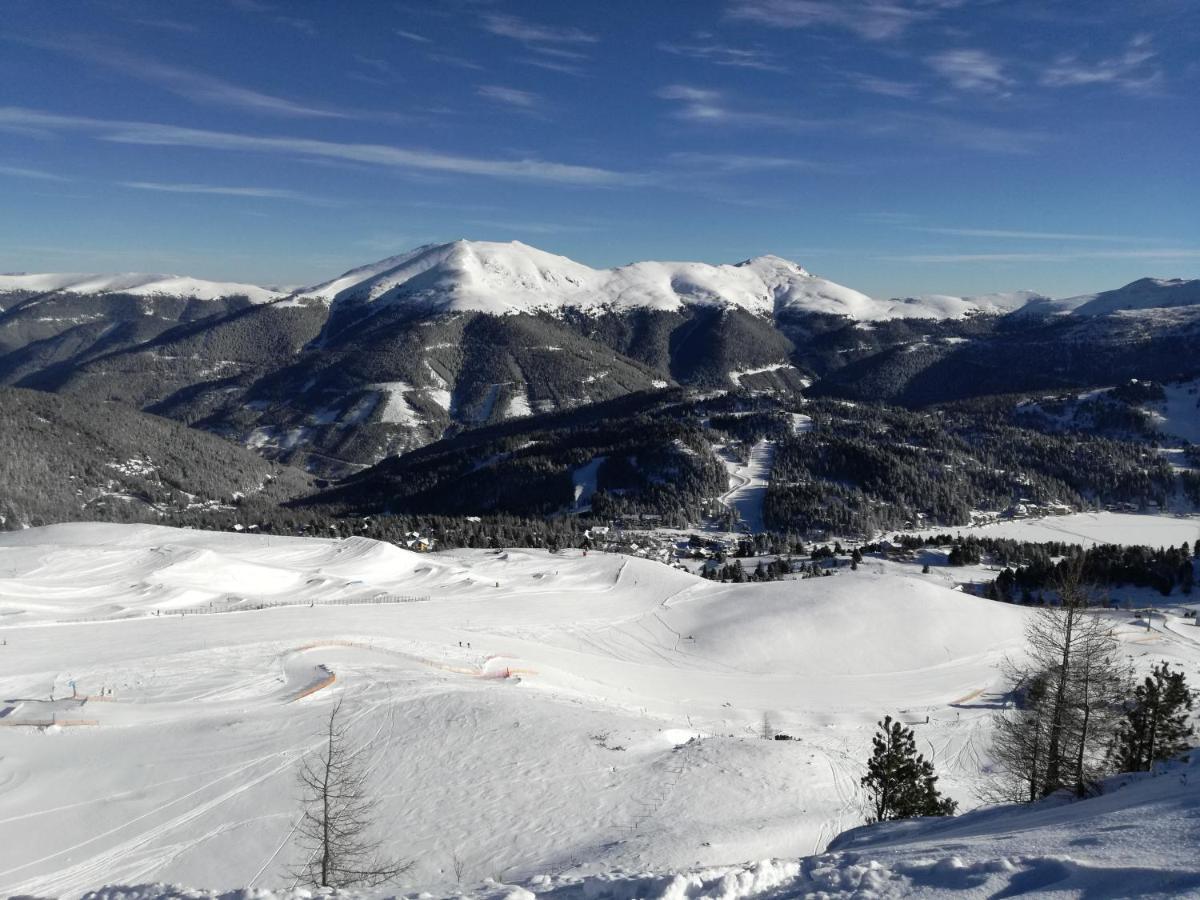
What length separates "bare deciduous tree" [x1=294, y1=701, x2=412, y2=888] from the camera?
74.7 feet

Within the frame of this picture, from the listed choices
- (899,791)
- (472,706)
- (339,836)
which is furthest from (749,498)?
(339,836)

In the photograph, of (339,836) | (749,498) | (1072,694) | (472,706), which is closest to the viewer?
(339,836)

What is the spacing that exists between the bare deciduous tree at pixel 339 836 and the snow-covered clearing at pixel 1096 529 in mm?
154452

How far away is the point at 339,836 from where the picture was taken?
2314 cm

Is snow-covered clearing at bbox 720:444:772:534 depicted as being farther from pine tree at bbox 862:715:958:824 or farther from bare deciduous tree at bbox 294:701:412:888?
bare deciduous tree at bbox 294:701:412:888

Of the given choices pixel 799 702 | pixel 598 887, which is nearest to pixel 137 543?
pixel 799 702

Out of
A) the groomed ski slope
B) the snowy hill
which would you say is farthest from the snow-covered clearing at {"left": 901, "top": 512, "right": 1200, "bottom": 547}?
the snowy hill

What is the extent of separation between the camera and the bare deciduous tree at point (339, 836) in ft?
74.7

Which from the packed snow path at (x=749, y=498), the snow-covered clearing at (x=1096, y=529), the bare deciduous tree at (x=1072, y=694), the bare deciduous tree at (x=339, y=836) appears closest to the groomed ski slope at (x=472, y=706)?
the bare deciduous tree at (x=339, y=836)

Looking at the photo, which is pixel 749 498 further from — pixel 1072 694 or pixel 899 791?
pixel 1072 694

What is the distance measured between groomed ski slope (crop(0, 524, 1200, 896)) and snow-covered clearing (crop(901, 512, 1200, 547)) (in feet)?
252

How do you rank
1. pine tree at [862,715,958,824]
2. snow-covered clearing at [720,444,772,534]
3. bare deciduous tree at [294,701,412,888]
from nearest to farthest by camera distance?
bare deciduous tree at [294,701,412,888]
pine tree at [862,715,958,824]
snow-covered clearing at [720,444,772,534]

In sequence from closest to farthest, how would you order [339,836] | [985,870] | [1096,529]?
[985,870] → [339,836] → [1096,529]

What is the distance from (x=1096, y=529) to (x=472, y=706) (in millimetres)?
172233
